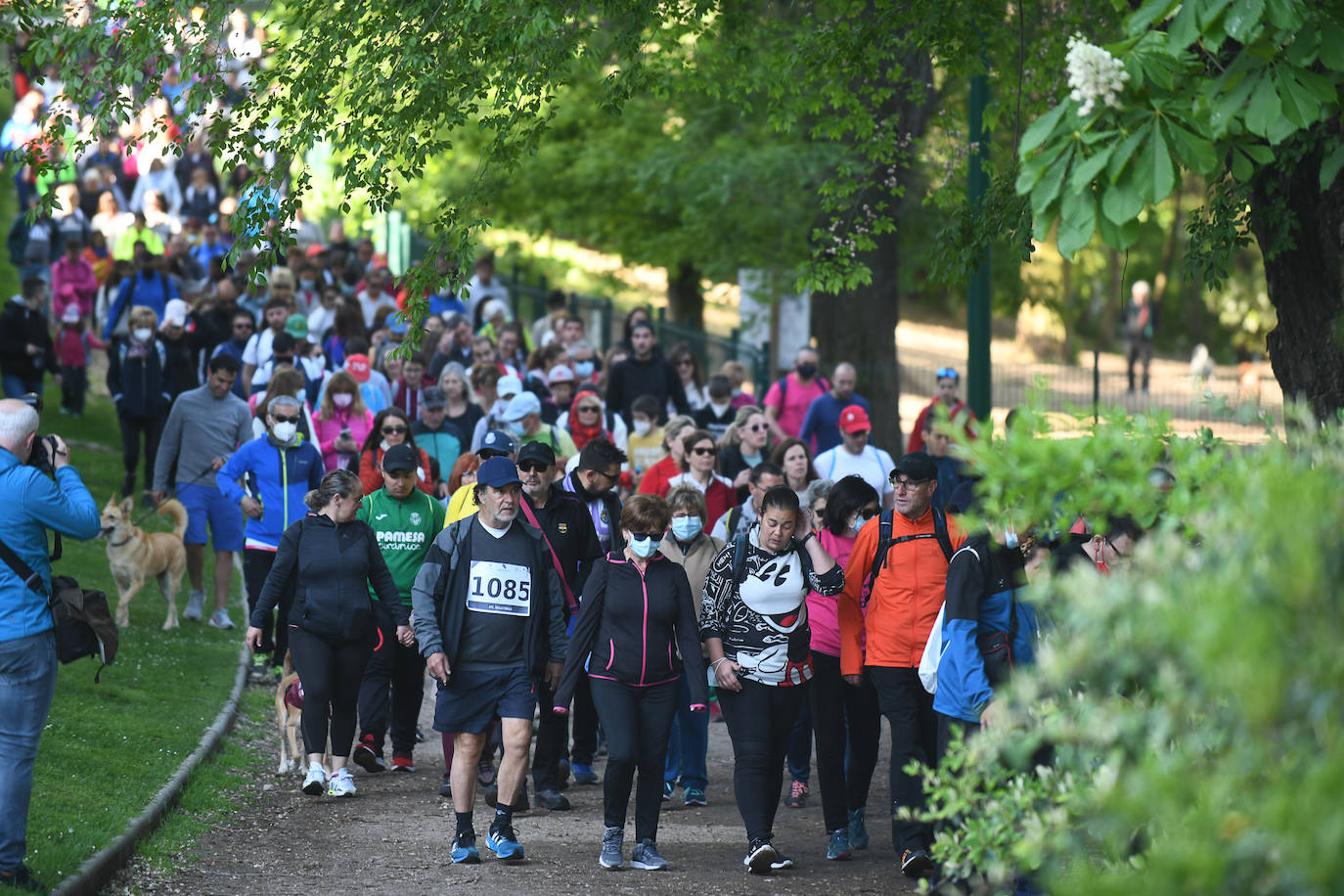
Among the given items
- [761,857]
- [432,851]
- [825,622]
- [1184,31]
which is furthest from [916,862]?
[1184,31]

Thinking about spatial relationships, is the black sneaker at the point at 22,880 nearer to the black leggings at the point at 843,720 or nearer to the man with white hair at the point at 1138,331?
the black leggings at the point at 843,720

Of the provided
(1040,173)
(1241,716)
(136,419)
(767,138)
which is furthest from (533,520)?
(767,138)

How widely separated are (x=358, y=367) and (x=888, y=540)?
7464 millimetres

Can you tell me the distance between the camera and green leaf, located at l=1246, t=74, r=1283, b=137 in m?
5.38

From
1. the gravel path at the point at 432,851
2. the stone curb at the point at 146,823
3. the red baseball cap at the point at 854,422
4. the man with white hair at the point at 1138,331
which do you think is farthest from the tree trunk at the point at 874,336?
the man with white hair at the point at 1138,331

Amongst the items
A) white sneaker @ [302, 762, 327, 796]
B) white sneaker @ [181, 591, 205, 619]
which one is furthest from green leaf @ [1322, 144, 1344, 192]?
white sneaker @ [181, 591, 205, 619]

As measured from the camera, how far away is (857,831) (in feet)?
30.1

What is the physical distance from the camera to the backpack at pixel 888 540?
327 inches

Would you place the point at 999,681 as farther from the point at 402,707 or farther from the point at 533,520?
the point at 402,707

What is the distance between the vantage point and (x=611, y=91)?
399 inches

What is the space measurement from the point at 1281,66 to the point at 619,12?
4.73 metres

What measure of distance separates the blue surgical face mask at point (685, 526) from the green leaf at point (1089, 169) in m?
4.79

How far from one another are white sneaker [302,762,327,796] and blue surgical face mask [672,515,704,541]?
255 cm

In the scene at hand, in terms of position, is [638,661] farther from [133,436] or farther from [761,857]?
[133,436]
